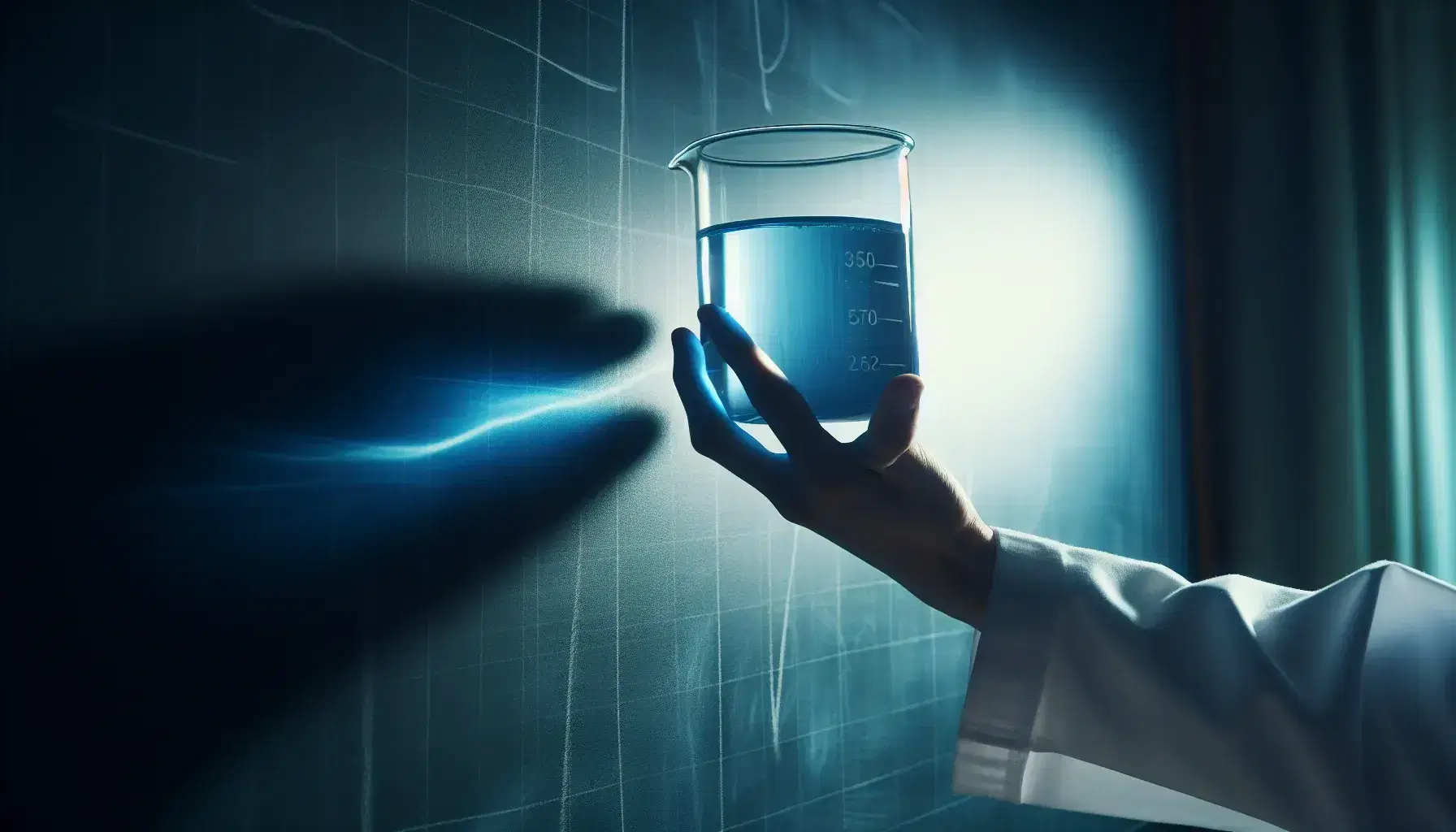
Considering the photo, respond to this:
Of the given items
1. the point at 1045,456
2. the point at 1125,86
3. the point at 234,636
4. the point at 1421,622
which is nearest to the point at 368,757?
the point at 234,636

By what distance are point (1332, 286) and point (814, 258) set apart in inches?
49.7

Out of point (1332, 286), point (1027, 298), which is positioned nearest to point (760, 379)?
point (1027, 298)

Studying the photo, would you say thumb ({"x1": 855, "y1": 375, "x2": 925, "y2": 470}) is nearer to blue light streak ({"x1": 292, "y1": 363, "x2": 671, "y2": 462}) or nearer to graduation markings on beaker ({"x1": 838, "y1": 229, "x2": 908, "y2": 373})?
graduation markings on beaker ({"x1": 838, "y1": 229, "x2": 908, "y2": 373})

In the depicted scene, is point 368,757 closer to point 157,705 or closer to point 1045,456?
point 157,705

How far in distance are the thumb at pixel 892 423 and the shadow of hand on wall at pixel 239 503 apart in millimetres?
249

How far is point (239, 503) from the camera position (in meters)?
0.61

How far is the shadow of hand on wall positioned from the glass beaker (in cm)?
16

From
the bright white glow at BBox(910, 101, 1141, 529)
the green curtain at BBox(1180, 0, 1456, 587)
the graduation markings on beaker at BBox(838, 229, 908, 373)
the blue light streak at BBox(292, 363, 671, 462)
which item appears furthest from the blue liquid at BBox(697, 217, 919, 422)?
the green curtain at BBox(1180, 0, 1456, 587)

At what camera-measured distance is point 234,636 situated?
61 centimetres

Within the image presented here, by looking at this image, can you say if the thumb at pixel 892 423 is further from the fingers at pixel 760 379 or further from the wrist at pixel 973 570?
the wrist at pixel 973 570

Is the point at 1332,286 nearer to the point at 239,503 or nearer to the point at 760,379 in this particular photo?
the point at 760,379

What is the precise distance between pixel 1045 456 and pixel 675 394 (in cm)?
68

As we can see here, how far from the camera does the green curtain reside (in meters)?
1.54

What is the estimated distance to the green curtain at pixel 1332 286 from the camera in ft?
5.06
